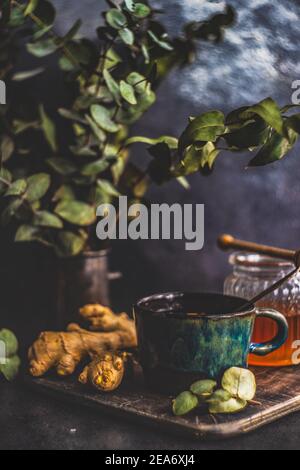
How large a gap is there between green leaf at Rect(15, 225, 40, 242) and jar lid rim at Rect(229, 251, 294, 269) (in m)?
0.27

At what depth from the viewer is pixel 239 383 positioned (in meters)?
0.76

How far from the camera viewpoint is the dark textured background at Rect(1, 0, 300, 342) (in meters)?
1.09

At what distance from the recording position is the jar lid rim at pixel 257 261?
3.17ft

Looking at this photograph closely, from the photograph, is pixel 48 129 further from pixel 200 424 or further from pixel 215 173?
pixel 200 424

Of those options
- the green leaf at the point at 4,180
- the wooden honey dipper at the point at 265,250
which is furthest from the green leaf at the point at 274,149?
the green leaf at the point at 4,180

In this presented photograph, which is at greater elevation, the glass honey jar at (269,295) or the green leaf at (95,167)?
the green leaf at (95,167)

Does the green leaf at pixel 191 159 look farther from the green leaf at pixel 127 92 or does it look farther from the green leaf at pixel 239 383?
the green leaf at pixel 239 383

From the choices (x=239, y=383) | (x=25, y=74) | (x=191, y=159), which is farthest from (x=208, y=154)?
(x=25, y=74)

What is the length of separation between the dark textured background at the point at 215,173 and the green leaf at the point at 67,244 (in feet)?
0.19

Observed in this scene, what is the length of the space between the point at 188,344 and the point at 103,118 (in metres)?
0.36


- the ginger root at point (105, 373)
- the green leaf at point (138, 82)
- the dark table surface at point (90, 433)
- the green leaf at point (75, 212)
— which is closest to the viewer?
the dark table surface at point (90, 433)

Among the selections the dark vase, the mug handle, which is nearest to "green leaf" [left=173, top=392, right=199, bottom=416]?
the mug handle

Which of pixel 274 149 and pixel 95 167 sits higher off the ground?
pixel 274 149
